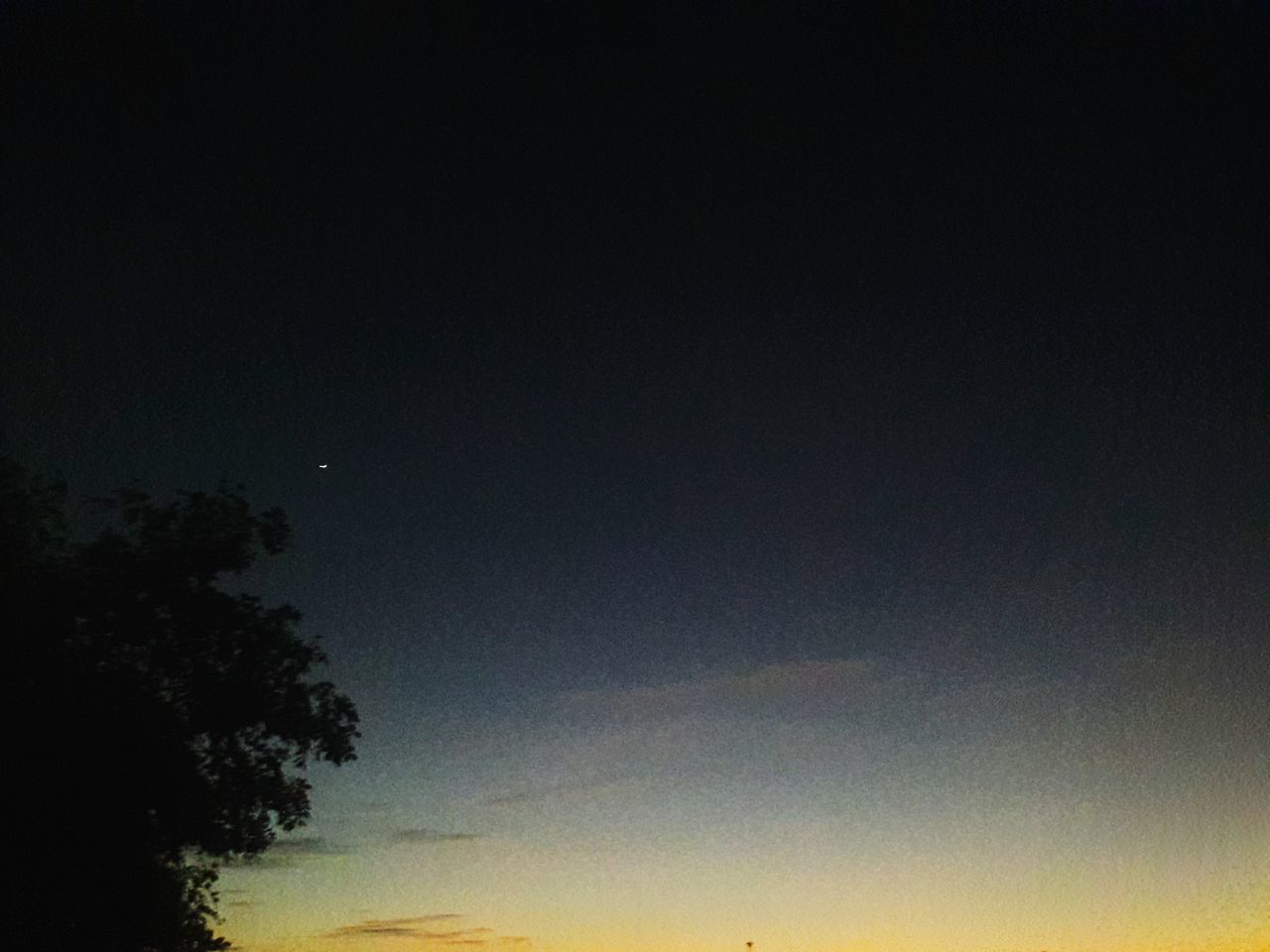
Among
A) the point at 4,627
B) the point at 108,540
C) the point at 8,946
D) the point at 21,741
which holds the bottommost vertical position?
the point at 8,946

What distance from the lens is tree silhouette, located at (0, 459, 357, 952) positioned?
66.0 ft

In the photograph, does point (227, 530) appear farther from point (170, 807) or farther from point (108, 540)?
point (170, 807)

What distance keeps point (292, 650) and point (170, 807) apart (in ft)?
11.3

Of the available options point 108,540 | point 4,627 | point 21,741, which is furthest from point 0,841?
point 108,540

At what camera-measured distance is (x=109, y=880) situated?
21484 millimetres

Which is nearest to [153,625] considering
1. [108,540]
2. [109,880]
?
[108,540]

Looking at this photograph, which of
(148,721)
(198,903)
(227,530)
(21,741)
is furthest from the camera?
(198,903)

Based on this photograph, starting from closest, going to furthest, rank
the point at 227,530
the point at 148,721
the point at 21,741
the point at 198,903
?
1. the point at 21,741
2. the point at 148,721
3. the point at 227,530
4. the point at 198,903

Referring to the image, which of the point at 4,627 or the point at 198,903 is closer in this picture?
the point at 4,627

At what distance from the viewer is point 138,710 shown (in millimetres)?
20750

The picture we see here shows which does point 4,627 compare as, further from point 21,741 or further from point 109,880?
point 109,880

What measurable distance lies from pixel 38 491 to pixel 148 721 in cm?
449

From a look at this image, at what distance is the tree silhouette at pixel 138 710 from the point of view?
20.1 metres

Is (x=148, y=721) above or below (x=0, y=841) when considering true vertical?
above
